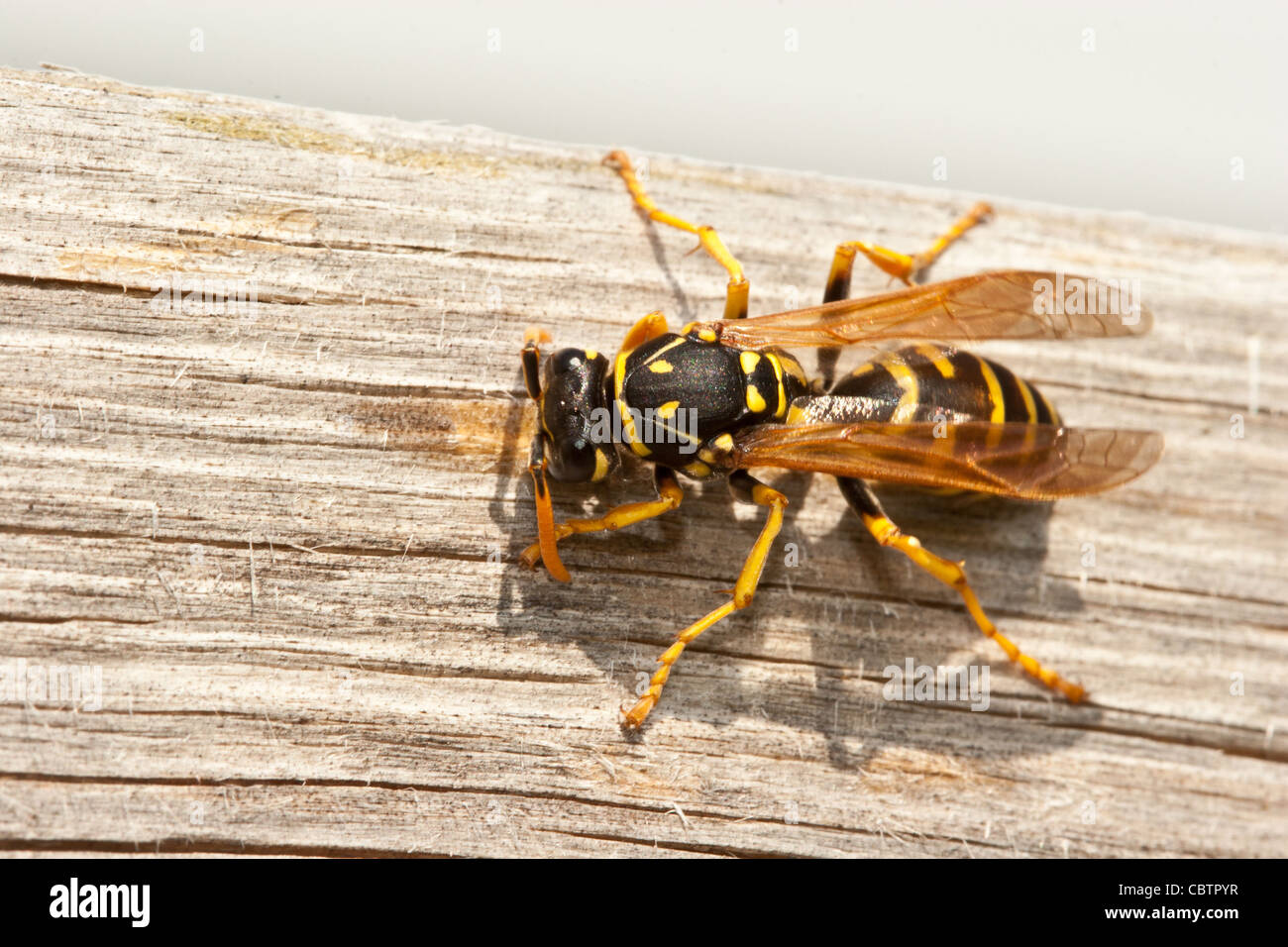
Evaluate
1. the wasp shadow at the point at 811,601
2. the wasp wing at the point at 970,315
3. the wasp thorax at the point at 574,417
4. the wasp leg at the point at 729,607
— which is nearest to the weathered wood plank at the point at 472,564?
the wasp shadow at the point at 811,601

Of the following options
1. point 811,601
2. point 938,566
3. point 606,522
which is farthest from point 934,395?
point 606,522

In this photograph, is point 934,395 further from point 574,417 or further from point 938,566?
point 574,417

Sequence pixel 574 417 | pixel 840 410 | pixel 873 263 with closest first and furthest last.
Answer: pixel 574 417
pixel 840 410
pixel 873 263

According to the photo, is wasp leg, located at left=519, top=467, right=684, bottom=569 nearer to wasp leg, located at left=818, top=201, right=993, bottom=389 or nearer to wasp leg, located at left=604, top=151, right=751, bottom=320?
wasp leg, located at left=604, top=151, right=751, bottom=320

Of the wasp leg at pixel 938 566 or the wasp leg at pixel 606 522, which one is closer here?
the wasp leg at pixel 606 522

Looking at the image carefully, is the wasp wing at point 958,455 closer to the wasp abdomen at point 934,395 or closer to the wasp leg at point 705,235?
the wasp abdomen at point 934,395
